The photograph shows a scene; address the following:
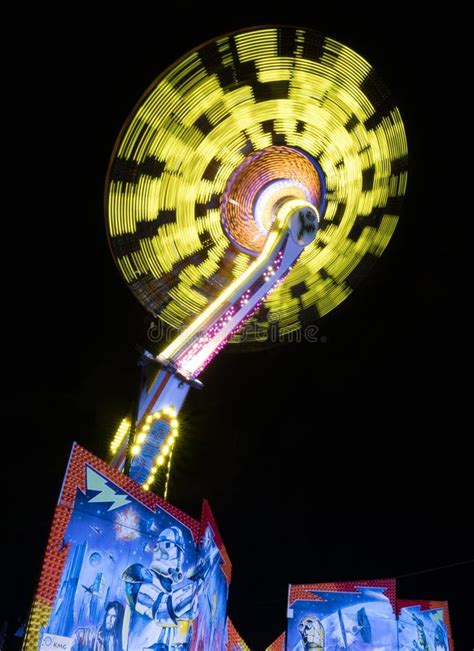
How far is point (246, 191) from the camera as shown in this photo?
1283 centimetres

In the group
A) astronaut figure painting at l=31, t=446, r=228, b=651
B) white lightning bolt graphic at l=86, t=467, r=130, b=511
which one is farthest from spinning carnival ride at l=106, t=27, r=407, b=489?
white lightning bolt graphic at l=86, t=467, r=130, b=511

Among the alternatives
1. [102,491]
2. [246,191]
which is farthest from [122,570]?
[246,191]

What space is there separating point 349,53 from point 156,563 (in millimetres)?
9556

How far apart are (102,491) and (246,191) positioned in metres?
9.08

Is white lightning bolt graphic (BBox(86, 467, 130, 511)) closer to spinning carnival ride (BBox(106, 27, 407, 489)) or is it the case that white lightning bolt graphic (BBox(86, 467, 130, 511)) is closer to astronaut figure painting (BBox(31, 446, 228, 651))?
astronaut figure painting (BBox(31, 446, 228, 651))

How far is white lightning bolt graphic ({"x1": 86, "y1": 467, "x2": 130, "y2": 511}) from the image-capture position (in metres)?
5.25

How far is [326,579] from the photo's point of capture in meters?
17.8

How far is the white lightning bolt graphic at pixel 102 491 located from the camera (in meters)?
5.25

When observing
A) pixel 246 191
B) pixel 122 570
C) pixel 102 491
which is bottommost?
pixel 122 570

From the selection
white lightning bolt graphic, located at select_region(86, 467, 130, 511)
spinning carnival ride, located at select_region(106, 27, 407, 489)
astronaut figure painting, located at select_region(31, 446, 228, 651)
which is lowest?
astronaut figure painting, located at select_region(31, 446, 228, 651)

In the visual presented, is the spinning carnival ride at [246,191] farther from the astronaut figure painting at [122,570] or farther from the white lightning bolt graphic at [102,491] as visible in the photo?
the white lightning bolt graphic at [102,491]

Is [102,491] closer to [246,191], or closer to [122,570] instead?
[122,570]

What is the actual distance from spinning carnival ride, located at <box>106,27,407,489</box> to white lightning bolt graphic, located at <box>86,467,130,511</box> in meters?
2.74

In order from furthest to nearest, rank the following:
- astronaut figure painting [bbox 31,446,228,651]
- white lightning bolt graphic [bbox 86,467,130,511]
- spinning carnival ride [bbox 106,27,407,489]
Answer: spinning carnival ride [bbox 106,27,407,489]
white lightning bolt graphic [bbox 86,467,130,511]
astronaut figure painting [bbox 31,446,228,651]
